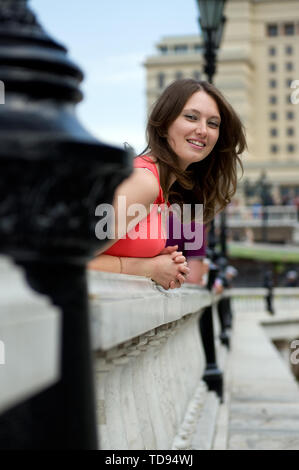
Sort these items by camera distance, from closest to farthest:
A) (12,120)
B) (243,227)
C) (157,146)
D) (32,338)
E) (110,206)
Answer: (32,338)
(12,120)
(110,206)
(157,146)
(243,227)

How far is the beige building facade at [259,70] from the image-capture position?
302ft

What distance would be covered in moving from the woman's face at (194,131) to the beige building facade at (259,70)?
8793 centimetres

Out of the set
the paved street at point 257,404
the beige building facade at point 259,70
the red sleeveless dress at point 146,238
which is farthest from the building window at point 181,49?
the red sleeveless dress at point 146,238

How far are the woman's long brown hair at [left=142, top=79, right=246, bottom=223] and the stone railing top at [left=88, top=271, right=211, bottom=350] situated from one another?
101 cm

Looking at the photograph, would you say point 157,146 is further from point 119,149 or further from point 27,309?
point 27,309

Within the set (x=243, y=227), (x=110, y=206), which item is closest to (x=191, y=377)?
(x=110, y=206)

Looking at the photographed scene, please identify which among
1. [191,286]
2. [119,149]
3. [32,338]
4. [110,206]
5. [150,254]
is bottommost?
[191,286]

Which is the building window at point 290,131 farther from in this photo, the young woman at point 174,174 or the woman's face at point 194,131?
the woman's face at point 194,131

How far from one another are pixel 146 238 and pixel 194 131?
69 cm

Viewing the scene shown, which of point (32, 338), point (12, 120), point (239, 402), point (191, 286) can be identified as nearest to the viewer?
point (32, 338)

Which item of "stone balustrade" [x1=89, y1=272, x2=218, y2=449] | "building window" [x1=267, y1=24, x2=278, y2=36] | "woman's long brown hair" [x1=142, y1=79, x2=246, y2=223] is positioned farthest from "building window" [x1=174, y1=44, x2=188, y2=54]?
"stone balustrade" [x1=89, y1=272, x2=218, y2=449]

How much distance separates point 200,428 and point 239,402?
1.92 metres

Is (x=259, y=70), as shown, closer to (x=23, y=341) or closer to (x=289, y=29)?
(x=289, y=29)

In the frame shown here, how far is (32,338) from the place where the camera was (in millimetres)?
1090
